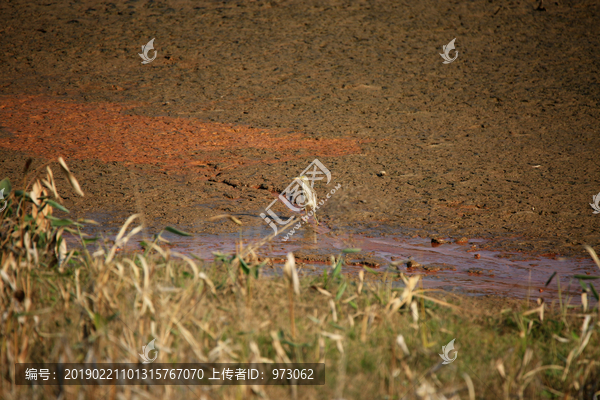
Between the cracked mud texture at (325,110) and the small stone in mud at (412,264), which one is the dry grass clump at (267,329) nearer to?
the small stone in mud at (412,264)

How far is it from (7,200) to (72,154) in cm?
300

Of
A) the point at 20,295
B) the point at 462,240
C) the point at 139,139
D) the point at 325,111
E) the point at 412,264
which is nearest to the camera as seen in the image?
the point at 20,295

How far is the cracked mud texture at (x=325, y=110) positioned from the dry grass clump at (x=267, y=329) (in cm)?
139

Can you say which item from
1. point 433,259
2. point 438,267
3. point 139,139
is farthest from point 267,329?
point 139,139

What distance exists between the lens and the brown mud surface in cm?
463

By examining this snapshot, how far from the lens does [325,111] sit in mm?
7156

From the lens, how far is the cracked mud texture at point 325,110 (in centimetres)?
467

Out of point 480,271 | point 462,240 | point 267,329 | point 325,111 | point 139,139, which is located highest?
point 325,111

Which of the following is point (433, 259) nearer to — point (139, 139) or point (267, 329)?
point (267, 329)

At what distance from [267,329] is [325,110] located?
5.04 m

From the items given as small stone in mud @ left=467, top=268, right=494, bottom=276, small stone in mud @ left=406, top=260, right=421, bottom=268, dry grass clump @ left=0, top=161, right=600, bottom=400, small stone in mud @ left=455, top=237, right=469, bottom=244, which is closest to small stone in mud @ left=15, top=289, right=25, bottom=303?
dry grass clump @ left=0, top=161, right=600, bottom=400

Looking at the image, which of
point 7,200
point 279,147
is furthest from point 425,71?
point 7,200

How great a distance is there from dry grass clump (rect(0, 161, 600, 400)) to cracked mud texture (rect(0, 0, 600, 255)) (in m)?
1.39

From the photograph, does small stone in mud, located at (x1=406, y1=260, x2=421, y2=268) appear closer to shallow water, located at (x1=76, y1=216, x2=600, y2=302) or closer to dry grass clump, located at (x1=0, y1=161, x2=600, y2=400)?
shallow water, located at (x1=76, y1=216, x2=600, y2=302)
